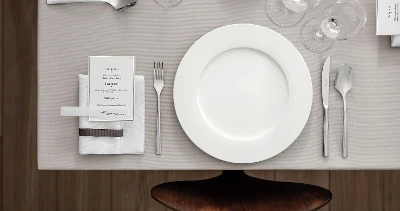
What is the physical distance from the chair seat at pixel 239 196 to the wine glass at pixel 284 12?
0.38 m

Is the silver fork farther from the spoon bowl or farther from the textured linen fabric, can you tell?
the spoon bowl

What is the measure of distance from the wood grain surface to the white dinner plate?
2.30ft

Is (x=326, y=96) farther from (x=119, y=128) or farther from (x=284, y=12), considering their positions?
(x=119, y=128)

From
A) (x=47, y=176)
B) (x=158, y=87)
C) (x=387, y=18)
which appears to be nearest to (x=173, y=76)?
(x=158, y=87)

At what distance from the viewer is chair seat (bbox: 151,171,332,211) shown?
1.05 metres

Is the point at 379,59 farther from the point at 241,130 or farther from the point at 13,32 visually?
the point at 13,32

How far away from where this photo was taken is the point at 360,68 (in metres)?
1.06

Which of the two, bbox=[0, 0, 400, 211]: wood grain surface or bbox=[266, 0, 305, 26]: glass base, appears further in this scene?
bbox=[0, 0, 400, 211]: wood grain surface

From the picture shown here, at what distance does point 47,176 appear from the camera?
1.73 m

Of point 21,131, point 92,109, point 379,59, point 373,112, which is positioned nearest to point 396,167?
point 373,112

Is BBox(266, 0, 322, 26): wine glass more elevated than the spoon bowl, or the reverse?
BBox(266, 0, 322, 26): wine glass

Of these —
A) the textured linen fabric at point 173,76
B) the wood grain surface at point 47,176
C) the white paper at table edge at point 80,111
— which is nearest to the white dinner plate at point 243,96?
the textured linen fabric at point 173,76

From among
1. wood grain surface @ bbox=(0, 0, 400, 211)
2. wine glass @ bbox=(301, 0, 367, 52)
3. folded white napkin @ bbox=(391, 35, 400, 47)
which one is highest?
wine glass @ bbox=(301, 0, 367, 52)

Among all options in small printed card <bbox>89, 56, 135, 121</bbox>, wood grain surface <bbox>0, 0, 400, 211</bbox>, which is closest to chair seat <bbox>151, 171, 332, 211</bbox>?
small printed card <bbox>89, 56, 135, 121</bbox>
